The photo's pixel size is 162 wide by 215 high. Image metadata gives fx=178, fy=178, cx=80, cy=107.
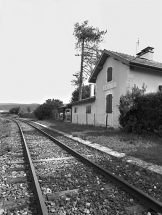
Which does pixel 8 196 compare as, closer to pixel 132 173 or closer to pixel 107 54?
pixel 132 173

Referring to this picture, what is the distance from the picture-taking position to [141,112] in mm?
11250

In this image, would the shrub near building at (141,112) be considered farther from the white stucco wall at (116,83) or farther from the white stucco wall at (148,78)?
the white stucco wall at (148,78)

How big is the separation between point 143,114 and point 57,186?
8.59 m

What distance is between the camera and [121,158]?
239 inches

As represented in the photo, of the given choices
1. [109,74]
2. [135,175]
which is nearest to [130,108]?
[109,74]

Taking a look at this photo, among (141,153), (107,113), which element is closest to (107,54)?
(107,113)

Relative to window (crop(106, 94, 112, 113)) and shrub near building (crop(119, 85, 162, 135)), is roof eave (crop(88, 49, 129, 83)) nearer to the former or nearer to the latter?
window (crop(106, 94, 112, 113))

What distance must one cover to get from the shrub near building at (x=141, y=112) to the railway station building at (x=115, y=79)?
1689 millimetres

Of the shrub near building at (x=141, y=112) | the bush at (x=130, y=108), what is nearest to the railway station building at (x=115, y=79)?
the bush at (x=130, y=108)

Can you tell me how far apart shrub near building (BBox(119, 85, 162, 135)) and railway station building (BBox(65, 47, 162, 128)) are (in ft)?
5.54

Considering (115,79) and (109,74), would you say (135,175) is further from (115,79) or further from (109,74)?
(109,74)

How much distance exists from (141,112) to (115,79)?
205 inches

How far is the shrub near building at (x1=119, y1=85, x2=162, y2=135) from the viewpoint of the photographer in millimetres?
10070

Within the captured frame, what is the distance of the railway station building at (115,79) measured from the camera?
1412 cm
